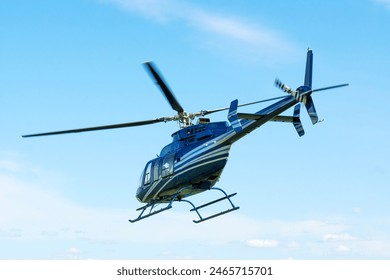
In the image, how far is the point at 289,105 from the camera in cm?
2666

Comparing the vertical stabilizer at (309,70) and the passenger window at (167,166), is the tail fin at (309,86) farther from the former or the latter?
the passenger window at (167,166)

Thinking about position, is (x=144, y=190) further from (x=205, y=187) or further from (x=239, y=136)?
(x=239, y=136)

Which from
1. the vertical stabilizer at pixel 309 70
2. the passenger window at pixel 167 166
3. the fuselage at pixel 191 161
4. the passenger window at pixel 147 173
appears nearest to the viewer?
the vertical stabilizer at pixel 309 70

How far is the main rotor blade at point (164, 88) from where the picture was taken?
28.5 m

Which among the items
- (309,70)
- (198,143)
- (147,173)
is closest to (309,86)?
(309,70)

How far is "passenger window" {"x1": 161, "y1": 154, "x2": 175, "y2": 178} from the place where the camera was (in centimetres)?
2955

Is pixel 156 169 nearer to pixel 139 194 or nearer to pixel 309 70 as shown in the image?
pixel 139 194

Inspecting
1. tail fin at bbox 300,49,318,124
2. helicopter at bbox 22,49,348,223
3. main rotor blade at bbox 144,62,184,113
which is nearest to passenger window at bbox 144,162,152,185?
helicopter at bbox 22,49,348,223

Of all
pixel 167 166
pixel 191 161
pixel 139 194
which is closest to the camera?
pixel 191 161

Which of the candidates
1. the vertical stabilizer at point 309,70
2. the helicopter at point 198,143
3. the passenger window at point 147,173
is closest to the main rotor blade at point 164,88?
the helicopter at point 198,143

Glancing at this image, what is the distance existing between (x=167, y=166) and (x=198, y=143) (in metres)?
1.81

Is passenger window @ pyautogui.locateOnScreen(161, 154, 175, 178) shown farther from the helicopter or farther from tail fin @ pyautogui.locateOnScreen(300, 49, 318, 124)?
tail fin @ pyautogui.locateOnScreen(300, 49, 318, 124)

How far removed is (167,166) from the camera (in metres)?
29.7

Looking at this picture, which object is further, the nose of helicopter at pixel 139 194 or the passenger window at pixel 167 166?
the nose of helicopter at pixel 139 194
